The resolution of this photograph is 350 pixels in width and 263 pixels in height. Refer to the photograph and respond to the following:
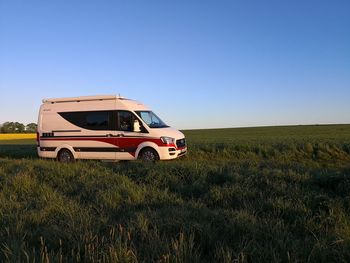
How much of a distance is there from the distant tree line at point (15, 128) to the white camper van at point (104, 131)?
73.9 meters

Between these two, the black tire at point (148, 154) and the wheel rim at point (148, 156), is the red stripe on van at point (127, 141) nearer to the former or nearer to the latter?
the black tire at point (148, 154)

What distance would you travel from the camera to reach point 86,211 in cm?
576

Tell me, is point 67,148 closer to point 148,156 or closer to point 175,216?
point 148,156

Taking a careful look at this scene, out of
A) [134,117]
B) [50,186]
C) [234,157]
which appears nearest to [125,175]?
[50,186]

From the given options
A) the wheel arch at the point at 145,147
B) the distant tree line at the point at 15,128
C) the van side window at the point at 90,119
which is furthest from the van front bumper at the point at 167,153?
the distant tree line at the point at 15,128

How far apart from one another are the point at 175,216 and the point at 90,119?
10.8 m

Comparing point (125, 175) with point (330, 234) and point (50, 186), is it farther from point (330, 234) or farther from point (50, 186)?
point (330, 234)

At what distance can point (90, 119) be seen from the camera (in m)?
A: 15.3

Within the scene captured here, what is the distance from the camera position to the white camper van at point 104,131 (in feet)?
47.2

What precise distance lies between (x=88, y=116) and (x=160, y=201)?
31.6ft

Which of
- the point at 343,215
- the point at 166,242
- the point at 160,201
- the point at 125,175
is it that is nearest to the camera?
the point at 166,242

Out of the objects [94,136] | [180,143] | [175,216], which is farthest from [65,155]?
[175,216]

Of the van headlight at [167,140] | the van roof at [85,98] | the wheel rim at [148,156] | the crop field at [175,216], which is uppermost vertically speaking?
the van roof at [85,98]

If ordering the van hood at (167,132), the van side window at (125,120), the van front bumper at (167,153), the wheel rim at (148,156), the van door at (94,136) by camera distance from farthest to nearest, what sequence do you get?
the van door at (94,136) → the van side window at (125,120) → the wheel rim at (148,156) → the van hood at (167,132) → the van front bumper at (167,153)
